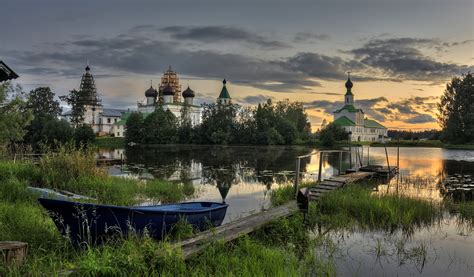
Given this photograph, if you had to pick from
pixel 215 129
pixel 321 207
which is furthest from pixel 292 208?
pixel 215 129

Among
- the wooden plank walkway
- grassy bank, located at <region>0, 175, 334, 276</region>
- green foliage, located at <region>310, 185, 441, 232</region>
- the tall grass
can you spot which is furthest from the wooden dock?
the tall grass

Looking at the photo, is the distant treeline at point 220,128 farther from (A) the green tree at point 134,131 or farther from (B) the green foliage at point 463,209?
(B) the green foliage at point 463,209

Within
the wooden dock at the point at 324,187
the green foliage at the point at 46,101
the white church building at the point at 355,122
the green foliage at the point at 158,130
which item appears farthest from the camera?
the white church building at the point at 355,122

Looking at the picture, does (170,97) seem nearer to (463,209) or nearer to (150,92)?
(150,92)

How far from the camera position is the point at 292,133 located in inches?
3263

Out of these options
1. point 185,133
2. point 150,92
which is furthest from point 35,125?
point 150,92

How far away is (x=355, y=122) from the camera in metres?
120

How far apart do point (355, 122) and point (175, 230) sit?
118 m

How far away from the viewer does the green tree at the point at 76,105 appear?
97.7 meters

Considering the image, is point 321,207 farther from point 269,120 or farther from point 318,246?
point 269,120

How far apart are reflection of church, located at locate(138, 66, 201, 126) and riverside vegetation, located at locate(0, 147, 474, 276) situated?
95818 millimetres

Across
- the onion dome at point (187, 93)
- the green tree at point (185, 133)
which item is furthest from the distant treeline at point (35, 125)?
the onion dome at point (187, 93)

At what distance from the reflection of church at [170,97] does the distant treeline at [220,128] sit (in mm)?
25060

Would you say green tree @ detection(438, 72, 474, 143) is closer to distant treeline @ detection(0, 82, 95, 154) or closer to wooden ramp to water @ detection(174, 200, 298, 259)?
distant treeline @ detection(0, 82, 95, 154)
